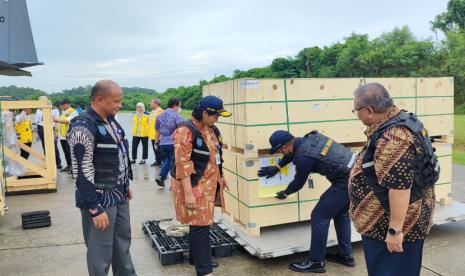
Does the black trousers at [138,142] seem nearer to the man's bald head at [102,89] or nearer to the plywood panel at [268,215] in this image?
the plywood panel at [268,215]

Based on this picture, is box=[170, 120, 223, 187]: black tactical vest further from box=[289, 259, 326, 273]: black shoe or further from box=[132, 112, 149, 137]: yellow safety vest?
box=[132, 112, 149, 137]: yellow safety vest

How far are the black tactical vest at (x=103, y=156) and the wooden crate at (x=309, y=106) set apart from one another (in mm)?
1814

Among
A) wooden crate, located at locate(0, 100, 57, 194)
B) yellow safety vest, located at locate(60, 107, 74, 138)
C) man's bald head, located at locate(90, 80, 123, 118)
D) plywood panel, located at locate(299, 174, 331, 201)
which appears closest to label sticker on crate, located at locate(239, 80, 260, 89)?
plywood panel, located at locate(299, 174, 331, 201)

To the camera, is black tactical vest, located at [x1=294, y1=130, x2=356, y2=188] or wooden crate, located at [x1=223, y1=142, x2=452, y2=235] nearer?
black tactical vest, located at [x1=294, y1=130, x2=356, y2=188]

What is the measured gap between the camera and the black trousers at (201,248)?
4.02 meters

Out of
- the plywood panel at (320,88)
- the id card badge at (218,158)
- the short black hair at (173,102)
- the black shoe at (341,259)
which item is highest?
the plywood panel at (320,88)

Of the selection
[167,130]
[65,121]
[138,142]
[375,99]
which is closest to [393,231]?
[375,99]

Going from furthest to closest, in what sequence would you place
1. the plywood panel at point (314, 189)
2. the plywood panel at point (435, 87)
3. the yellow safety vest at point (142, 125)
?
1. the yellow safety vest at point (142, 125)
2. the plywood panel at point (435, 87)
3. the plywood panel at point (314, 189)

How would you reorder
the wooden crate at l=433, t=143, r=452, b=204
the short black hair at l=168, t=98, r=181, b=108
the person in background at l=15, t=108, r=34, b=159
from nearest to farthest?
1. the wooden crate at l=433, t=143, r=452, b=204
2. the short black hair at l=168, t=98, r=181, b=108
3. the person in background at l=15, t=108, r=34, b=159

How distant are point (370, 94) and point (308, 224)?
3090mm

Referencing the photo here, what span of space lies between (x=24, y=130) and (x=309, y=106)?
822cm

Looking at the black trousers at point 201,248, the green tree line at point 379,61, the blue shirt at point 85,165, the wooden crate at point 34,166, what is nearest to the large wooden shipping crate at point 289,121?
the black trousers at point 201,248

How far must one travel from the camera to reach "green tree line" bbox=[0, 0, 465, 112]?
24.4m

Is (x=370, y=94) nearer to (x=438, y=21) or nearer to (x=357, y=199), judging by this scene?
(x=357, y=199)
